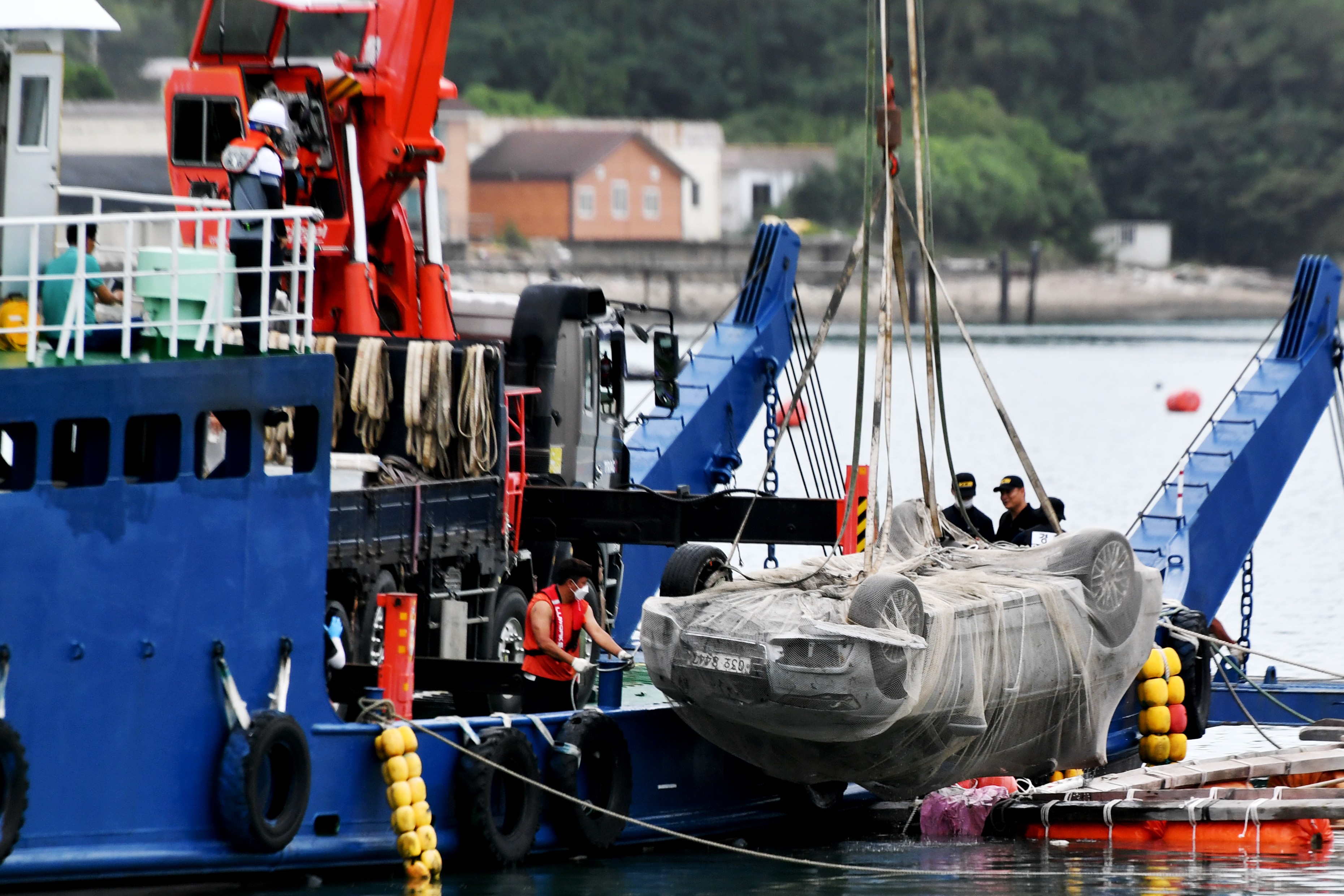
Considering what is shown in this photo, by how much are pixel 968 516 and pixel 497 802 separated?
445 cm

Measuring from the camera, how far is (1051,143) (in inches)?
4737

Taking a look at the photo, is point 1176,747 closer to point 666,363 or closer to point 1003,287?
point 666,363

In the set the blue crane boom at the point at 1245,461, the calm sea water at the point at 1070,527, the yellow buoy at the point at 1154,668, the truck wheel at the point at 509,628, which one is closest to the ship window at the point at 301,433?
the calm sea water at the point at 1070,527

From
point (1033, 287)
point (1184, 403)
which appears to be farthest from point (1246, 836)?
point (1033, 287)

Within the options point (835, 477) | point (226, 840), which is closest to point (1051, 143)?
point (835, 477)

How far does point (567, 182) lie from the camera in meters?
108

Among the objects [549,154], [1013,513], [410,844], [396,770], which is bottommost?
[410,844]

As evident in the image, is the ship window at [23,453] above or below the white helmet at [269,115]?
below

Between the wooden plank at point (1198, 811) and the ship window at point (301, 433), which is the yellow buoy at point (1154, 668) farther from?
the ship window at point (301, 433)

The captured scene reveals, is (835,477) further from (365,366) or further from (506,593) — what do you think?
(365,366)

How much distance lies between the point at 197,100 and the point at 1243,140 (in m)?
111

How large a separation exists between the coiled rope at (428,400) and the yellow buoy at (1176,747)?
6.14 meters

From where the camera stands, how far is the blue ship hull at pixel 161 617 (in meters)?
10.1

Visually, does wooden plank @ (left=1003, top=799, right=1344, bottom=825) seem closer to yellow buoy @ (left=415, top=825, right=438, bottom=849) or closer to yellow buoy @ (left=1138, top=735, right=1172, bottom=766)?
yellow buoy @ (left=1138, top=735, right=1172, bottom=766)
